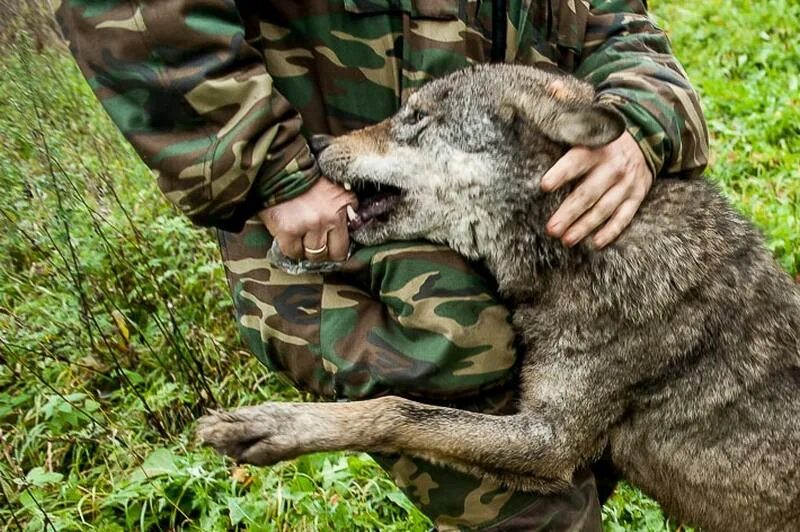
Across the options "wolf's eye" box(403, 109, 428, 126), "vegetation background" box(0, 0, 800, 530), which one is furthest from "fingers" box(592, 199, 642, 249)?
"vegetation background" box(0, 0, 800, 530)

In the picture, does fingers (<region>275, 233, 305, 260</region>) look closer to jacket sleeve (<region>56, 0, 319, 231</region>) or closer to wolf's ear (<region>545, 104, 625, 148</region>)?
jacket sleeve (<region>56, 0, 319, 231</region>)

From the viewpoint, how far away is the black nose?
2.99 metres

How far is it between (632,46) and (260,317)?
176 cm

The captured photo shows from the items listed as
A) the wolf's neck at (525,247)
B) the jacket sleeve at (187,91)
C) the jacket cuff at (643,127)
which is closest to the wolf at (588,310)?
the wolf's neck at (525,247)

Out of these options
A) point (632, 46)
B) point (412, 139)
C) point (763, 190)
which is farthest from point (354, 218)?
point (763, 190)

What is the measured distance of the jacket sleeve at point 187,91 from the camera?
249 centimetres

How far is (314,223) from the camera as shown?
2814mm

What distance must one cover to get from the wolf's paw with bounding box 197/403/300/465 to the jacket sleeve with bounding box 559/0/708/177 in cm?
158

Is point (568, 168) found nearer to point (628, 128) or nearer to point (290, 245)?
point (628, 128)

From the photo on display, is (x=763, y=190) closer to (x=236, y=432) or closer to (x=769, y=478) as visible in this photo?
(x=769, y=478)

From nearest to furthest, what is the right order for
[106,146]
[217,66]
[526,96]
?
1. [217,66]
2. [526,96]
3. [106,146]

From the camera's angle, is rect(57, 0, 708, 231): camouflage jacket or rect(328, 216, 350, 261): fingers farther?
rect(328, 216, 350, 261): fingers

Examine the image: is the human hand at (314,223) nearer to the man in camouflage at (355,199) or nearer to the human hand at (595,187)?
the man in camouflage at (355,199)

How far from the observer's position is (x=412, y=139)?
3176mm
